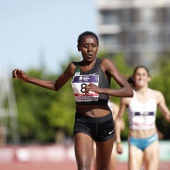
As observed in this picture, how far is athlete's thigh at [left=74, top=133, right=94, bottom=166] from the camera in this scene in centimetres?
834

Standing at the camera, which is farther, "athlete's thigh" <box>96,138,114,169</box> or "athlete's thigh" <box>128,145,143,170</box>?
"athlete's thigh" <box>128,145,143,170</box>

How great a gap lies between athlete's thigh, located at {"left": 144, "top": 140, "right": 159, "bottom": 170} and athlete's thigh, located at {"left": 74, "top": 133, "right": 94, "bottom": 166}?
294 centimetres

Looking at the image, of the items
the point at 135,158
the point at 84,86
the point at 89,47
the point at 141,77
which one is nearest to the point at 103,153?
the point at 84,86

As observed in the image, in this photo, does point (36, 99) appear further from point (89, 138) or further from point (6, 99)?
point (89, 138)

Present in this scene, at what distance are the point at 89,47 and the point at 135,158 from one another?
339cm

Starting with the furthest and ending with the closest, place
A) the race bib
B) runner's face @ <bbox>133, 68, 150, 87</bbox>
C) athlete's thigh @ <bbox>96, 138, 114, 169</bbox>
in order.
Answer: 1. runner's face @ <bbox>133, 68, 150, 87</bbox>
2. athlete's thigh @ <bbox>96, 138, 114, 169</bbox>
3. the race bib

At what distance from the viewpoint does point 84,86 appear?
841 cm

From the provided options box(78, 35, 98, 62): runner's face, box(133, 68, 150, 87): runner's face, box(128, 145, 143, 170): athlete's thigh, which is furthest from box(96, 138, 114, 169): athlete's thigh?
box(133, 68, 150, 87): runner's face

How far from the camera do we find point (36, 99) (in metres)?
69.7

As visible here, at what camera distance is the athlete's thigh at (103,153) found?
28.5 feet

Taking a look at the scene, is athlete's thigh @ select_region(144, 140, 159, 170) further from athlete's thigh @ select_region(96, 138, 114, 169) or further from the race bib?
the race bib

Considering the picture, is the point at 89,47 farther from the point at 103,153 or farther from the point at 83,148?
the point at 103,153

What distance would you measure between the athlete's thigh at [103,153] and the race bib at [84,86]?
0.60 meters

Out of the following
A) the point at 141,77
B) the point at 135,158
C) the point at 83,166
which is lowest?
the point at 135,158
